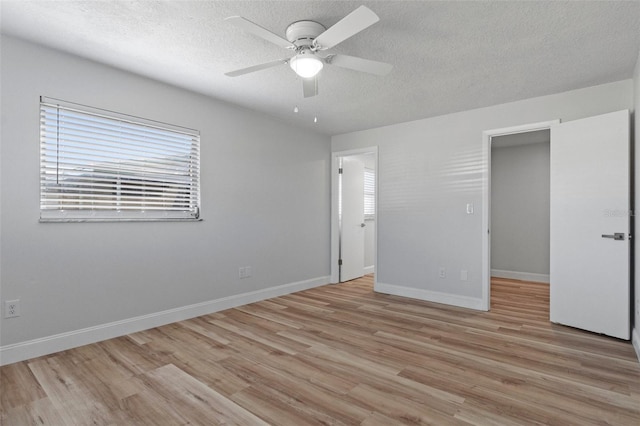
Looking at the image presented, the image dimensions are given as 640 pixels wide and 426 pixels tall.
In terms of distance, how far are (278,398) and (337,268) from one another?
3417 millimetres

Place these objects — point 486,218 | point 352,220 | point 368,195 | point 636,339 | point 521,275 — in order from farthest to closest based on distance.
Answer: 1. point 368,195
2. point 521,275
3. point 352,220
4. point 486,218
5. point 636,339

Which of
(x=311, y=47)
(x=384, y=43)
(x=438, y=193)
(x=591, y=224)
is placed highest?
(x=384, y=43)

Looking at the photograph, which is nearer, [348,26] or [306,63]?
[348,26]

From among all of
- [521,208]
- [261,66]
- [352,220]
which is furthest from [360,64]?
[521,208]

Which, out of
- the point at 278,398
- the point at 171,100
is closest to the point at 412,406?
the point at 278,398

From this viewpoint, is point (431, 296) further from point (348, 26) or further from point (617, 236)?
point (348, 26)

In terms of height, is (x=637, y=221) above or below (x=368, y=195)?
below

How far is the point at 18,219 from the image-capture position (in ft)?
8.07

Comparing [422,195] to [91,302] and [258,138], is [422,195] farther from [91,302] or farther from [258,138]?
[91,302]

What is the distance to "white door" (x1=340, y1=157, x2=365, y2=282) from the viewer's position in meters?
5.40

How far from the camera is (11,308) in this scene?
2424mm

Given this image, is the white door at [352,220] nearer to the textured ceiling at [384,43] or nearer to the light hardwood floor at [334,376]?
the textured ceiling at [384,43]

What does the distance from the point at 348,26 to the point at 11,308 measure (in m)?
3.02

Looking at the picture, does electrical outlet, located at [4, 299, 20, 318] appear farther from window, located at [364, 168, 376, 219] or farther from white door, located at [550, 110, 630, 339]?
window, located at [364, 168, 376, 219]
